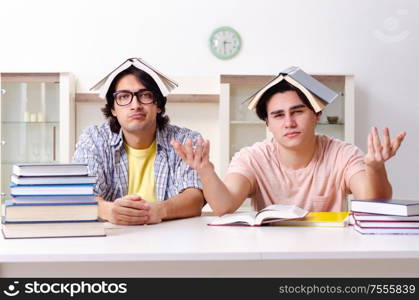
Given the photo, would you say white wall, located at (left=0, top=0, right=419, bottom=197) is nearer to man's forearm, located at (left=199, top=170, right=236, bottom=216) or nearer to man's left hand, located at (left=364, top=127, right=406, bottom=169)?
man's forearm, located at (left=199, top=170, right=236, bottom=216)

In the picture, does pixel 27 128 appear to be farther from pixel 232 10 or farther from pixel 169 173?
pixel 169 173

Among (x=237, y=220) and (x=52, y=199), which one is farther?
(x=237, y=220)

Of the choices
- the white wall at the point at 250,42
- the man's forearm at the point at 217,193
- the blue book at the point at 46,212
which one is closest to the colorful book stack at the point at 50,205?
the blue book at the point at 46,212

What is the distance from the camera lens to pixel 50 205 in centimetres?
161

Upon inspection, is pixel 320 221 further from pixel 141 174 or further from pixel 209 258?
pixel 141 174

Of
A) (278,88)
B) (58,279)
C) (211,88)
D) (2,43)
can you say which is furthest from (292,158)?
(2,43)

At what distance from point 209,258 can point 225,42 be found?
3.64 meters

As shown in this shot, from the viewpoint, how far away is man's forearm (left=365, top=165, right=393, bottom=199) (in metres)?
2.01

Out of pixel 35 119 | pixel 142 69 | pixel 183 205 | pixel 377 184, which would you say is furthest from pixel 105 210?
pixel 35 119

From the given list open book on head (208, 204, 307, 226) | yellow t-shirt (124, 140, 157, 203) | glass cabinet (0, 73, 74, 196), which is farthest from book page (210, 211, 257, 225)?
glass cabinet (0, 73, 74, 196)

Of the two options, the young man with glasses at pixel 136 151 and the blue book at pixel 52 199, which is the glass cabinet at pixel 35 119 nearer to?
the young man with glasses at pixel 136 151

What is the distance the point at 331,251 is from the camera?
139 cm

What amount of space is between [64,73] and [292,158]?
8.90ft

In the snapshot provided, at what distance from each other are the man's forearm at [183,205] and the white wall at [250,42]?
2.70 metres
